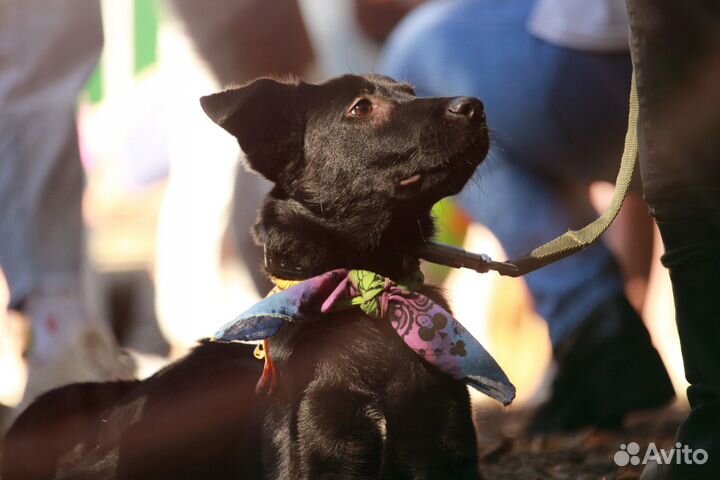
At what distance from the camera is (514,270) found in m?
2.82

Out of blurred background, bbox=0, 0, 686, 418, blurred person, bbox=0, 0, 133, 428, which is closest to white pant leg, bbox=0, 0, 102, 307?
blurred person, bbox=0, 0, 133, 428

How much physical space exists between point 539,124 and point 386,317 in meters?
1.59

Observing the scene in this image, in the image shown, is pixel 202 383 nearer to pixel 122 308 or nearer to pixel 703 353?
pixel 703 353

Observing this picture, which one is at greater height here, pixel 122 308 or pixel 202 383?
pixel 202 383

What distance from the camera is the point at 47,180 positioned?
4.38 meters

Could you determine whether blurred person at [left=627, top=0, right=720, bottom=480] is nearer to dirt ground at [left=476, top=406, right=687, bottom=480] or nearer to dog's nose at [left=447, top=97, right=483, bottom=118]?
dog's nose at [left=447, top=97, right=483, bottom=118]

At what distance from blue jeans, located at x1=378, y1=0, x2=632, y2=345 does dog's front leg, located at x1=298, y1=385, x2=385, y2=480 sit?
5.28 ft

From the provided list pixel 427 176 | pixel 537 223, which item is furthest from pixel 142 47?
pixel 427 176

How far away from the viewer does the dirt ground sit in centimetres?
340

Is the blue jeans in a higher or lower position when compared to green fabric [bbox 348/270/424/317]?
lower

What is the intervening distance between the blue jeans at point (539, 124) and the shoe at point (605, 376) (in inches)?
2.8

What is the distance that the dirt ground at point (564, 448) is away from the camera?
3.40 meters

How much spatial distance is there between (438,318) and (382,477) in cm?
39

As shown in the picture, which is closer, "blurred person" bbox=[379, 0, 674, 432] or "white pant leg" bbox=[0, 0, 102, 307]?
"blurred person" bbox=[379, 0, 674, 432]
